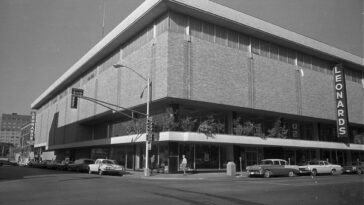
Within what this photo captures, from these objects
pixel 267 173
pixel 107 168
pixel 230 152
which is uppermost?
pixel 230 152

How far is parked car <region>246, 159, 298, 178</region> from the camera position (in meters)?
29.6

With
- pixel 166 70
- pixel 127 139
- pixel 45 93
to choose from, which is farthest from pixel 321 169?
pixel 45 93

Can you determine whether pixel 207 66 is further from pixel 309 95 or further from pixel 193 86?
pixel 309 95

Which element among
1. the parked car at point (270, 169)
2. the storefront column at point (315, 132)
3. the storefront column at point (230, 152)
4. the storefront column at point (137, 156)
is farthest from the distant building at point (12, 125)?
the parked car at point (270, 169)

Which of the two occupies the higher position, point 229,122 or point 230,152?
point 229,122

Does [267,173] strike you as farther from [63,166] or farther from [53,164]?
[53,164]

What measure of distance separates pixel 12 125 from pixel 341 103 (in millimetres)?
183377

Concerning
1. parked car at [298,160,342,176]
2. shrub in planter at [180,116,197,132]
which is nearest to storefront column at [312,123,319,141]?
parked car at [298,160,342,176]

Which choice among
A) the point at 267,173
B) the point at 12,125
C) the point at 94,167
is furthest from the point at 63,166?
the point at 12,125

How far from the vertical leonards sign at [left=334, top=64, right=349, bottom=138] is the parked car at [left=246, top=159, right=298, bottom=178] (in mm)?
24181

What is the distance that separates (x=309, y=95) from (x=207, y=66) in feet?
63.4

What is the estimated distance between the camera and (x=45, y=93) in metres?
89.8

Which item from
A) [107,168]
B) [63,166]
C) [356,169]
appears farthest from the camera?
[63,166]

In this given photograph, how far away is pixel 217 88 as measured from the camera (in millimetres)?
38188
